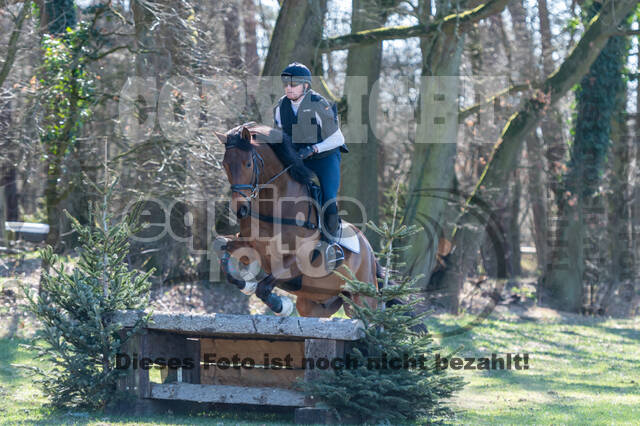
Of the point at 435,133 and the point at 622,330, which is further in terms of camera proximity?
the point at 622,330

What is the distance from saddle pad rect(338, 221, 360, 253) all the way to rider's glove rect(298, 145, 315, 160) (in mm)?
903

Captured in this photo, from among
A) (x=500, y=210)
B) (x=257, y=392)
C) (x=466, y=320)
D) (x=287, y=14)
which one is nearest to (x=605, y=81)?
(x=500, y=210)

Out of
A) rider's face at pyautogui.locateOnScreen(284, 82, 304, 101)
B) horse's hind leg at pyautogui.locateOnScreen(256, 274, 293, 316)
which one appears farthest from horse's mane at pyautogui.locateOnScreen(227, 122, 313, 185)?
horse's hind leg at pyautogui.locateOnScreen(256, 274, 293, 316)

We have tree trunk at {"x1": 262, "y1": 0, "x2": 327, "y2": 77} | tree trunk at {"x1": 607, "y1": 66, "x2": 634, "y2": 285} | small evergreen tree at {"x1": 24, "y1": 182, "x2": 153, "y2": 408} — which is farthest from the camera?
tree trunk at {"x1": 607, "y1": 66, "x2": 634, "y2": 285}

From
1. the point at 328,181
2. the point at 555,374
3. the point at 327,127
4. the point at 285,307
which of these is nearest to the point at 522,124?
the point at 555,374

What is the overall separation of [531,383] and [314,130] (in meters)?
5.04

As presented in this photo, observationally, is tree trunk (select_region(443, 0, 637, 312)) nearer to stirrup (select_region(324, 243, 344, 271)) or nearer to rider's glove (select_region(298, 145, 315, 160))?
stirrup (select_region(324, 243, 344, 271))

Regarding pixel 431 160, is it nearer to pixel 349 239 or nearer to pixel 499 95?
pixel 499 95

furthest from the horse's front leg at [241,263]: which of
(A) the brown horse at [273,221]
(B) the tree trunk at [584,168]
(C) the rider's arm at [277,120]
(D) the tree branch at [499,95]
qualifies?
(B) the tree trunk at [584,168]

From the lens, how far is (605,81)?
18.5 metres

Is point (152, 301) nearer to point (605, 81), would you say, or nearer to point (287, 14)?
point (287, 14)

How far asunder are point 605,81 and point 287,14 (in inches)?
370

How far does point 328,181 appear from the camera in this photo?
22.6ft

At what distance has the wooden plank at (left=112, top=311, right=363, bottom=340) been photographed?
5605 mm
